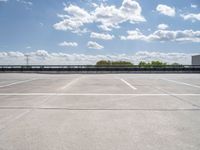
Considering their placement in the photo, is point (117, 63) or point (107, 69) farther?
point (117, 63)

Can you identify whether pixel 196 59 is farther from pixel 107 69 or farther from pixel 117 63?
A: pixel 107 69

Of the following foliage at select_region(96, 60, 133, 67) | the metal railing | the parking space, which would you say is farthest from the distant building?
the parking space

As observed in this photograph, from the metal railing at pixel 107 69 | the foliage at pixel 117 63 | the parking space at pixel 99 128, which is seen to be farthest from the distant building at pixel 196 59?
the parking space at pixel 99 128

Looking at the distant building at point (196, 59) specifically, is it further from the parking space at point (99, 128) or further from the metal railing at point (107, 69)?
the parking space at point (99, 128)

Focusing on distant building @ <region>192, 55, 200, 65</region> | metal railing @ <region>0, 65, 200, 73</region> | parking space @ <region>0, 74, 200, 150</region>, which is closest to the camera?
parking space @ <region>0, 74, 200, 150</region>

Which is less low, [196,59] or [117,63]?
[196,59]

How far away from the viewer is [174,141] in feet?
11.6

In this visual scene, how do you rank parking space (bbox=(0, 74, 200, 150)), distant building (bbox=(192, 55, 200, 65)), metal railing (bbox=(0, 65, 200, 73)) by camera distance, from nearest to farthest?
1. parking space (bbox=(0, 74, 200, 150))
2. metal railing (bbox=(0, 65, 200, 73))
3. distant building (bbox=(192, 55, 200, 65))

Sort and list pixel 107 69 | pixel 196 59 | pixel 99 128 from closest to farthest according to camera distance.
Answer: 1. pixel 99 128
2. pixel 107 69
3. pixel 196 59

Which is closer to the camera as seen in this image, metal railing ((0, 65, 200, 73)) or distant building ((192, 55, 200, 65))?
metal railing ((0, 65, 200, 73))

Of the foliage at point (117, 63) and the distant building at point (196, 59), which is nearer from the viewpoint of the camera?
the foliage at point (117, 63)

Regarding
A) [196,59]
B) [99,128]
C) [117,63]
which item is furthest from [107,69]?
[117,63]

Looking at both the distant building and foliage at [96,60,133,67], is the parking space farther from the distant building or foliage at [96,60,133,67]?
the distant building

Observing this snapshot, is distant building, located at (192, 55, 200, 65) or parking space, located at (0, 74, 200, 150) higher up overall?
distant building, located at (192, 55, 200, 65)
